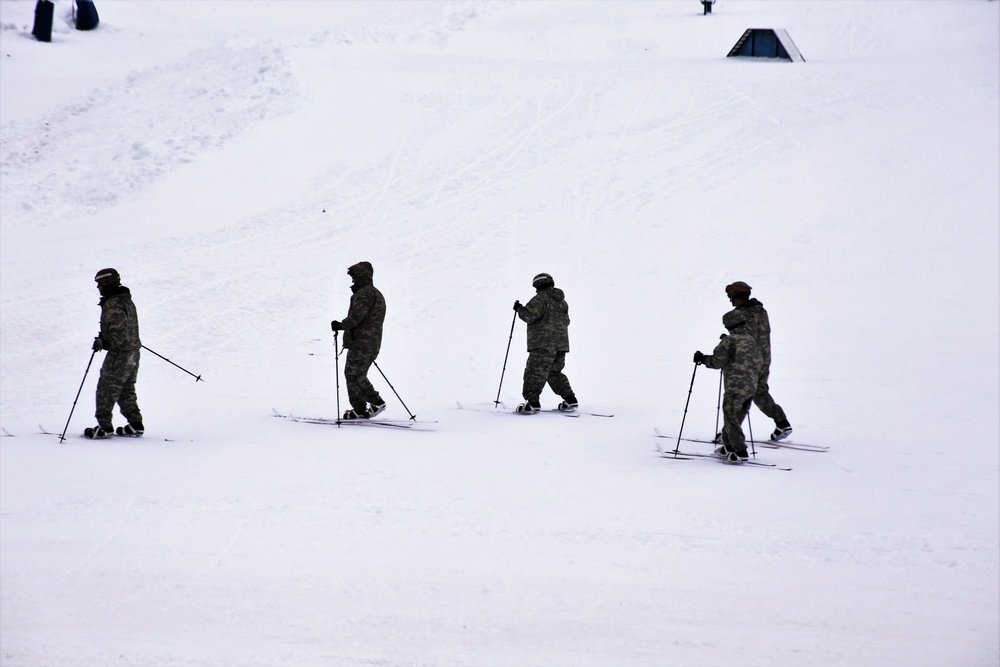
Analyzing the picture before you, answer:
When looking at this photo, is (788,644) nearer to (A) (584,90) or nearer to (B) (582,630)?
(B) (582,630)

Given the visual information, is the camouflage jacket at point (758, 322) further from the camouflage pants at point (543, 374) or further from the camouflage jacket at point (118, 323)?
the camouflage jacket at point (118, 323)

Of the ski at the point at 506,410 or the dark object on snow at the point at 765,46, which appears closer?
the ski at the point at 506,410

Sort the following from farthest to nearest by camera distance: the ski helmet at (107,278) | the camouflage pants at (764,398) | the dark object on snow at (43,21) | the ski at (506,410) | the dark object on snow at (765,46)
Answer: the dark object on snow at (765,46)
the dark object on snow at (43,21)
the ski at (506,410)
the camouflage pants at (764,398)
the ski helmet at (107,278)

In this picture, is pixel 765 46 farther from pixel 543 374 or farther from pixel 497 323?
pixel 543 374

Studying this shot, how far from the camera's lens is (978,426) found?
476 inches

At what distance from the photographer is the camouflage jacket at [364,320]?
36.6 ft

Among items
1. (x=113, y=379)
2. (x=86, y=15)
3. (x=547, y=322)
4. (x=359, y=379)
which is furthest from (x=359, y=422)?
(x=86, y=15)

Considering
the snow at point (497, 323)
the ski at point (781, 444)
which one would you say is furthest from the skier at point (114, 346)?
A: the ski at point (781, 444)

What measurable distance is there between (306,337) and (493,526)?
29.4ft

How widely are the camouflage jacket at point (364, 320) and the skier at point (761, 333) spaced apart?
3505 millimetres

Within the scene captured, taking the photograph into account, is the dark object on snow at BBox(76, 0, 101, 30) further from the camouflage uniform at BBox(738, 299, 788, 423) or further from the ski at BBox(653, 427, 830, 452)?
the camouflage uniform at BBox(738, 299, 788, 423)

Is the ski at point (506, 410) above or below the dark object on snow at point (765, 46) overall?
below

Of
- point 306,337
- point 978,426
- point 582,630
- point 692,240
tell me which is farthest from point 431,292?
point 582,630

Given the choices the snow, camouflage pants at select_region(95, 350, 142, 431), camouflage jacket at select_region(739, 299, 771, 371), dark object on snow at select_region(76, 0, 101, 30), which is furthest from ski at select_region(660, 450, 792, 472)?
dark object on snow at select_region(76, 0, 101, 30)
